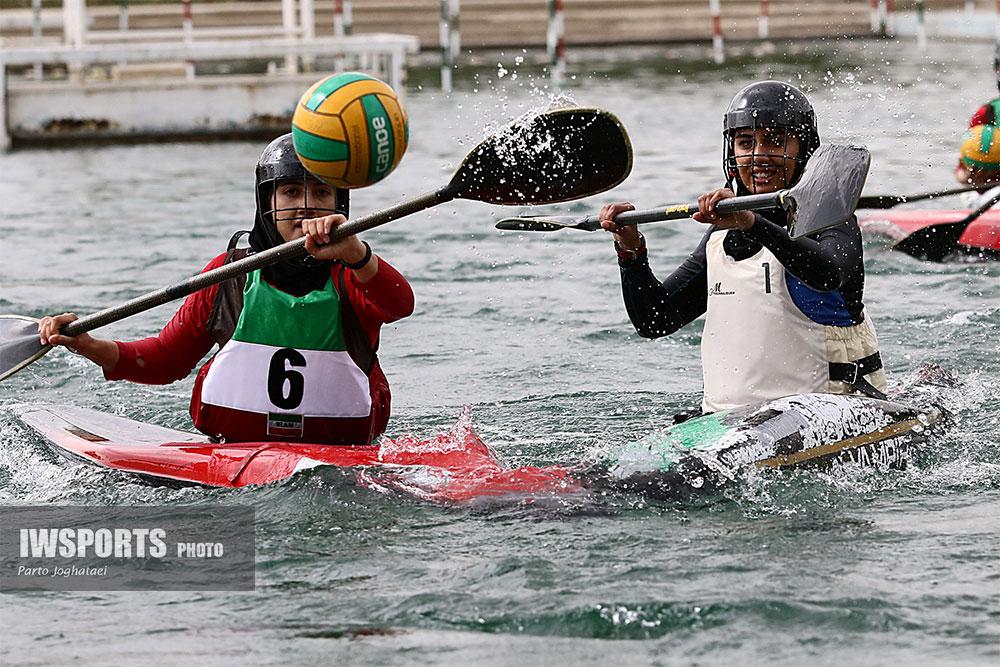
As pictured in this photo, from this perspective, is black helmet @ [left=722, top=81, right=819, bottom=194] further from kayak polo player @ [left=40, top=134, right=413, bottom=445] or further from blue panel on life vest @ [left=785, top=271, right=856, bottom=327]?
kayak polo player @ [left=40, top=134, right=413, bottom=445]

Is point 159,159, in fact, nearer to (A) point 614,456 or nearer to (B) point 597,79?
(B) point 597,79

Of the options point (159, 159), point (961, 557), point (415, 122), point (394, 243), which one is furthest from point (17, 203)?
point (961, 557)

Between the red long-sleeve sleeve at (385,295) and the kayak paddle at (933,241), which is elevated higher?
the red long-sleeve sleeve at (385,295)

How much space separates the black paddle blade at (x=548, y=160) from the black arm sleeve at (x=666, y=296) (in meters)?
0.41

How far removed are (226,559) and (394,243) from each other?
5799 millimetres

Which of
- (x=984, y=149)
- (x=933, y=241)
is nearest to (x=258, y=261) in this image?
(x=933, y=241)

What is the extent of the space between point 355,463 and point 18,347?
130 cm

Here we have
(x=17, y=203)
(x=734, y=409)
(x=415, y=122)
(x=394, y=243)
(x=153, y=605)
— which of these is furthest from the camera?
(x=415, y=122)

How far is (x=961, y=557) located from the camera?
415 centimetres

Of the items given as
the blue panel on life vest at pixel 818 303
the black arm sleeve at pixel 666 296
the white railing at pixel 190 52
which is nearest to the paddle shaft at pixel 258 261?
the black arm sleeve at pixel 666 296

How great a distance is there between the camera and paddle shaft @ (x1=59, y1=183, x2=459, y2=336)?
4357 mm

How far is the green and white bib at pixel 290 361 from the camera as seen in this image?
15.7 feet

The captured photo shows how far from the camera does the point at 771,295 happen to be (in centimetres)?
494

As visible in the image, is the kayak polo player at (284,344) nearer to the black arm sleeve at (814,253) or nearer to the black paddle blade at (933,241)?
the black arm sleeve at (814,253)
